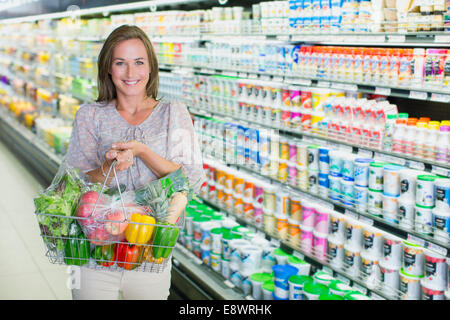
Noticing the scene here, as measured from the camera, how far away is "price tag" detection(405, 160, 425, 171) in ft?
7.85

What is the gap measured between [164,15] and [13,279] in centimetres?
256

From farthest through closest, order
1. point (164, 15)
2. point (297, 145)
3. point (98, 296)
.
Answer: point (164, 15) < point (297, 145) < point (98, 296)

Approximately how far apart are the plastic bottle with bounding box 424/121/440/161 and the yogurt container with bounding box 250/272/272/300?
1.34 metres

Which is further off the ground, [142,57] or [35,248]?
[142,57]

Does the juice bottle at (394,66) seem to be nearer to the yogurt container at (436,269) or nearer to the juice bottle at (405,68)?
the juice bottle at (405,68)

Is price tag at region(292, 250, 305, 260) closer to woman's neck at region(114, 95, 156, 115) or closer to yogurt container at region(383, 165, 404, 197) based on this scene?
yogurt container at region(383, 165, 404, 197)

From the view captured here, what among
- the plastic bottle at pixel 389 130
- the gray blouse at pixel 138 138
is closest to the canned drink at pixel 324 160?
the plastic bottle at pixel 389 130

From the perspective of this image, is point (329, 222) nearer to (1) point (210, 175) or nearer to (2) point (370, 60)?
(2) point (370, 60)

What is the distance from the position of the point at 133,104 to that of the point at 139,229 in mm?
610

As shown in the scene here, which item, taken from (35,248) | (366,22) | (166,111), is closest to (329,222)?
(366,22)

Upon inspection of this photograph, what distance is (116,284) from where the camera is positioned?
6.29ft

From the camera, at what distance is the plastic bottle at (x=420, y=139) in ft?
7.99

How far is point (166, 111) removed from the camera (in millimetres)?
1984

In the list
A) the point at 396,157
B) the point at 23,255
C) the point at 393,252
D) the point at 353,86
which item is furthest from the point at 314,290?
the point at 23,255
